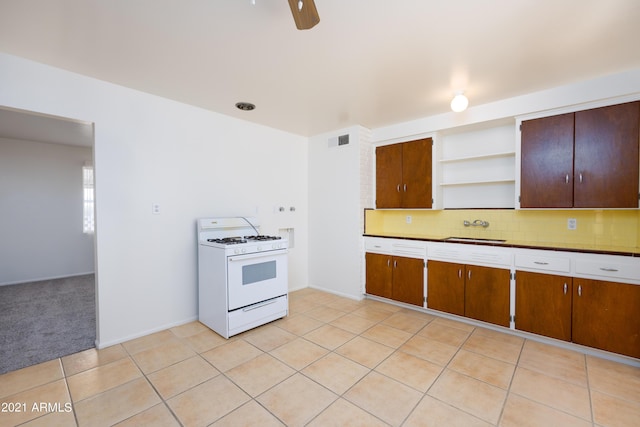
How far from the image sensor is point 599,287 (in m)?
2.40

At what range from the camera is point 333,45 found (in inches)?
79.4

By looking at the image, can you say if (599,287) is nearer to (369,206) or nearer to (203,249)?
(369,206)

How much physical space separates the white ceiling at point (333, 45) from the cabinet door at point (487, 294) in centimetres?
189

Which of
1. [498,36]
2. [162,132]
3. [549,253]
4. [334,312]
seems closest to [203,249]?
[162,132]

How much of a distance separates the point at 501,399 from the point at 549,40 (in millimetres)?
2523

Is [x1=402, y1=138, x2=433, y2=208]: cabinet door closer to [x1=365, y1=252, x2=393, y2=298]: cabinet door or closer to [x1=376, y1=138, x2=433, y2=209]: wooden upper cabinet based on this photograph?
[x1=376, y1=138, x2=433, y2=209]: wooden upper cabinet

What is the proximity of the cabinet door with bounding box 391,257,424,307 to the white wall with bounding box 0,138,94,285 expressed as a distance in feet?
19.4

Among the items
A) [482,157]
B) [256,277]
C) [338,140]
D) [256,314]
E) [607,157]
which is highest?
[338,140]

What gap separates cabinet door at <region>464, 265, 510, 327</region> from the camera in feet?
9.41

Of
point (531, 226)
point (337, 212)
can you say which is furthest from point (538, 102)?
point (337, 212)

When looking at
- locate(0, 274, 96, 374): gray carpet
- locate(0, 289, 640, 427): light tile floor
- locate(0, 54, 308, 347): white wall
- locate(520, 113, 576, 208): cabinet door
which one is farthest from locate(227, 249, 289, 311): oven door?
locate(520, 113, 576, 208): cabinet door

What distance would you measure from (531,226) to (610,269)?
88 cm

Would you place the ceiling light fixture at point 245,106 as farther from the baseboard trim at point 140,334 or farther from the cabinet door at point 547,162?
the cabinet door at point 547,162

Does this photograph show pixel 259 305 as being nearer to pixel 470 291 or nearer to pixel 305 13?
pixel 470 291
